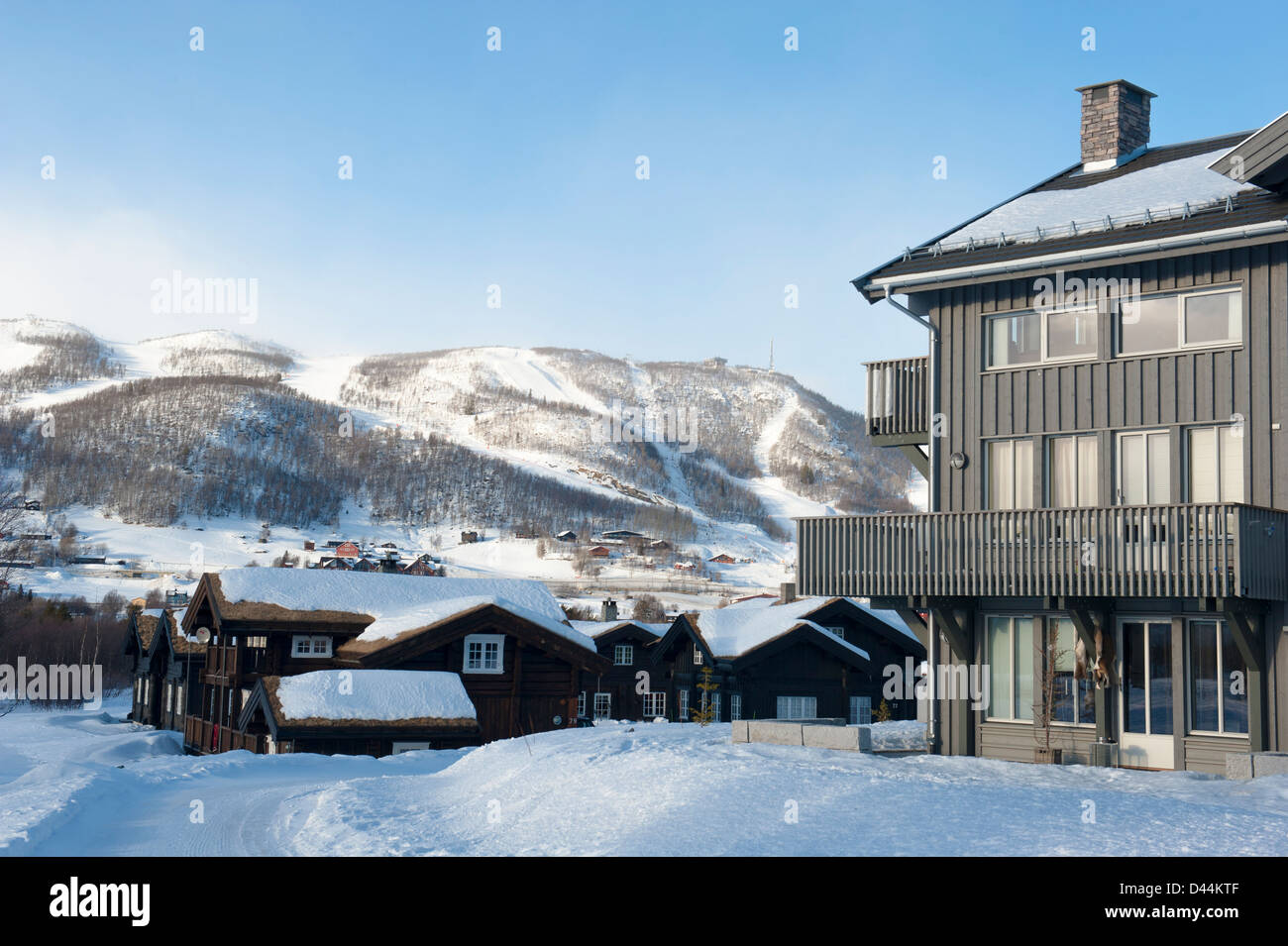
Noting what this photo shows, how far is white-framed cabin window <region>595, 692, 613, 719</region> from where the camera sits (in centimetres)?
6969

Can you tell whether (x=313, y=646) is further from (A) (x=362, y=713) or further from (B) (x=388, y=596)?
(A) (x=362, y=713)

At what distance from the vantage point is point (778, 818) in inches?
566

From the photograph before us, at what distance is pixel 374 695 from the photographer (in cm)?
3928

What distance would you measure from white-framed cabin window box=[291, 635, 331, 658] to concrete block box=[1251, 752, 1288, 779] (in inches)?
1389

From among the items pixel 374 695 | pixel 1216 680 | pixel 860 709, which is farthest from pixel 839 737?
pixel 860 709

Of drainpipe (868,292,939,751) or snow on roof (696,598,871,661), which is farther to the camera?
snow on roof (696,598,871,661)

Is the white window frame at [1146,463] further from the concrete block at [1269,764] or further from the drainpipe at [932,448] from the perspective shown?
the concrete block at [1269,764]

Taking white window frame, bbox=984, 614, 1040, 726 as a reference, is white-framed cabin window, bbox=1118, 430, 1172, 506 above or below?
above

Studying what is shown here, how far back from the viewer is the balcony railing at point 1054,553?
20.0 m

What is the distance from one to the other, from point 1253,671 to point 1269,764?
2.55 meters

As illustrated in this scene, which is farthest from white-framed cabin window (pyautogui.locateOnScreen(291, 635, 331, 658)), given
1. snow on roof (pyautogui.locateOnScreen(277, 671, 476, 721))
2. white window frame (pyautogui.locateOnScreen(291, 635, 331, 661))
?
snow on roof (pyautogui.locateOnScreen(277, 671, 476, 721))

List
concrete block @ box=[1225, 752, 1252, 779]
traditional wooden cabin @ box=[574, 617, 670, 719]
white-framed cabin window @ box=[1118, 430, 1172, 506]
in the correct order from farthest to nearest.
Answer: traditional wooden cabin @ box=[574, 617, 670, 719], white-framed cabin window @ box=[1118, 430, 1172, 506], concrete block @ box=[1225, 752, 1252, 779]

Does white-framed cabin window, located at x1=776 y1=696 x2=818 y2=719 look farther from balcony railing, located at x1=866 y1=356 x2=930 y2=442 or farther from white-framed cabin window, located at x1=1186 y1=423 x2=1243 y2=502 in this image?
white-framed cabin window, located at x1=1186 y1=423 x2=1243 y2=502
